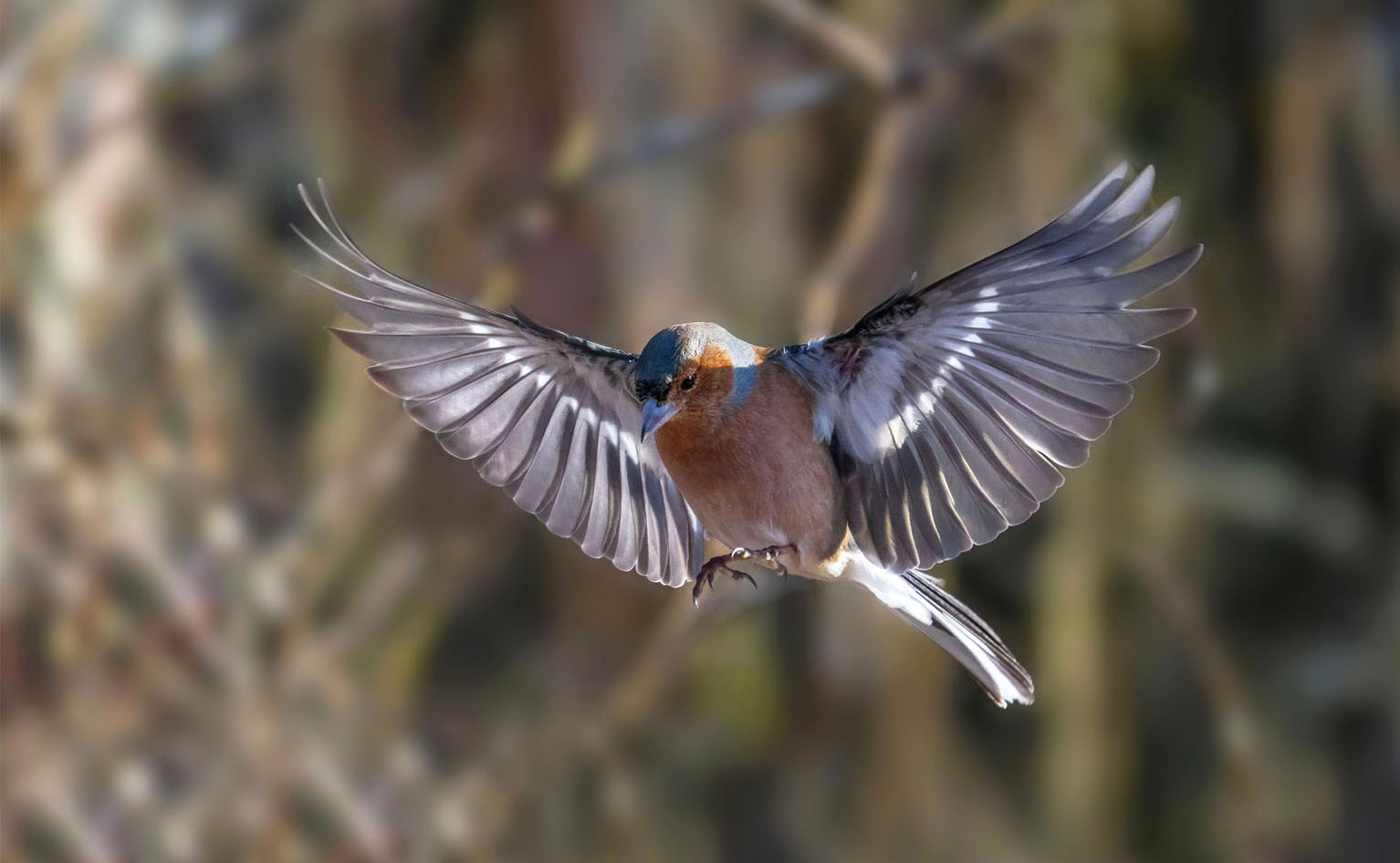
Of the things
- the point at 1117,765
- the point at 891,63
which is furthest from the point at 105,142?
the point at 1117,765

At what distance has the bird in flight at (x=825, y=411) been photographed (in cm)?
62

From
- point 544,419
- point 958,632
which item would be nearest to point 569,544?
point 544,419

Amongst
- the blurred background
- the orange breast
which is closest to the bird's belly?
the orange breast

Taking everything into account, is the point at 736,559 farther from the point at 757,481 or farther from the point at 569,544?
the point at 569,544

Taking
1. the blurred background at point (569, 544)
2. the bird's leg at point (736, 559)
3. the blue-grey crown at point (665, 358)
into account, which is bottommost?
the bird's leg at point (736, 559)

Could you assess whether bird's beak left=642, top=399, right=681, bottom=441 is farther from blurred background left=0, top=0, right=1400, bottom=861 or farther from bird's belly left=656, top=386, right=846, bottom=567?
blurred background left=0, top=0, right=1400, bottom=861

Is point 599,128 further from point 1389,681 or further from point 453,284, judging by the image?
point 1389,681

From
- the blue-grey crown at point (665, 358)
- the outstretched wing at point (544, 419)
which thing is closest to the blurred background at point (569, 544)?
the outstretched wing at point (544, 419)

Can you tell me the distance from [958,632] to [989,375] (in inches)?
5.5

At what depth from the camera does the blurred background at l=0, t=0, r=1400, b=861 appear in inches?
75.5

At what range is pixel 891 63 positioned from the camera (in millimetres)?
1864

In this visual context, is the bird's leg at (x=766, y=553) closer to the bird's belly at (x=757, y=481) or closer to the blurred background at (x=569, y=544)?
the bird's belly at (x=757, y=481)

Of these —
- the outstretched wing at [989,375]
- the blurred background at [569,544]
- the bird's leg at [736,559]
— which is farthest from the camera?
the blurred background at [569,544]

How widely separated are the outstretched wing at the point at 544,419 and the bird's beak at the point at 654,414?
72 millimetres
